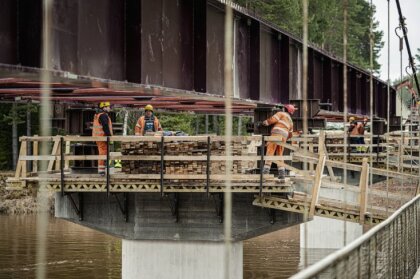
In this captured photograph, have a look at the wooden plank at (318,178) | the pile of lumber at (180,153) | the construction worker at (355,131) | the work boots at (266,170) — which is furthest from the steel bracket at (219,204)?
the construction worker at (355,131)

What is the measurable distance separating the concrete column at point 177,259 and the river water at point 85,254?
29.4ft

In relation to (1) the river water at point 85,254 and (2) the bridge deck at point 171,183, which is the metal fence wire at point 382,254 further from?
(1) the river water at point 85,254

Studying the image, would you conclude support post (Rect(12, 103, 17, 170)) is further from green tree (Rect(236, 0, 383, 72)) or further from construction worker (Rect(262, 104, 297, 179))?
construction worker (Rect(262, 104, 297, 179))

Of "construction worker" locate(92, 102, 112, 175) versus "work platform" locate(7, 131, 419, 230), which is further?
"construction worker" locate(92, 102, 112, 175)

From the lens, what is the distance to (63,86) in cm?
2097

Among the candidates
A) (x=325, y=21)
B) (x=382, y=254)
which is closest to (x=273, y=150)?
(x=382, y=254)

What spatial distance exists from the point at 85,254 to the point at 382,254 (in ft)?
97.2

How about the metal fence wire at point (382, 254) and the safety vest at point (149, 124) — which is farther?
the safety vest at point (149, 124)

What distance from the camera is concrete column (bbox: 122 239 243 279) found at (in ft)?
78.5

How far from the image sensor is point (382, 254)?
11.6m

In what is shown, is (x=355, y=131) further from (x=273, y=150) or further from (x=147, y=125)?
(x=273, y=150)

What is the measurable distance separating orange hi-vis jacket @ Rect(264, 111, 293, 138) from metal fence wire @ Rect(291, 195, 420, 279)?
15.5 ft

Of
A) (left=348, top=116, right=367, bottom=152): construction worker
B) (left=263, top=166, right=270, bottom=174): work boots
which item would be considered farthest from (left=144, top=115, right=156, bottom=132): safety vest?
(left=348, top=116, right=367, bottom=152): construction worker

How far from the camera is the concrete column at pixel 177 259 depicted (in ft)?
78.5
